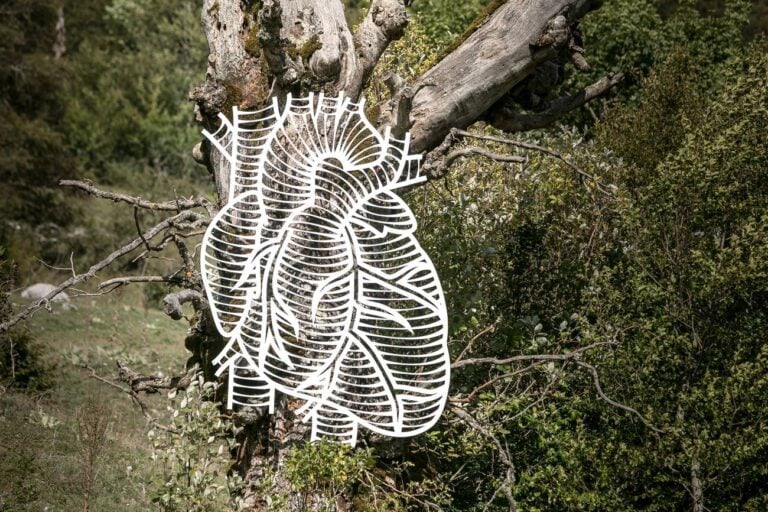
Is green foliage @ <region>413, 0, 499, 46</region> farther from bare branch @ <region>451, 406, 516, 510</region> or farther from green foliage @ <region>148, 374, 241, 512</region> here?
green foliage @ <region>148, 374, 241, 512</region>

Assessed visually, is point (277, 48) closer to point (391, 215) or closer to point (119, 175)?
point (391, 215)

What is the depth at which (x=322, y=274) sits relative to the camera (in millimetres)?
6895

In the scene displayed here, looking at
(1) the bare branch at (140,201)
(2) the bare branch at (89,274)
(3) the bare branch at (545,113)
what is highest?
(3) the bare branch at (545,113)

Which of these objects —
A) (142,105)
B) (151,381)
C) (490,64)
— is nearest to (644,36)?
(490,64)

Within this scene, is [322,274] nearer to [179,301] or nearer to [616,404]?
[179,301]

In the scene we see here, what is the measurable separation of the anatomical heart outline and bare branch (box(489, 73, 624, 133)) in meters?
1.30

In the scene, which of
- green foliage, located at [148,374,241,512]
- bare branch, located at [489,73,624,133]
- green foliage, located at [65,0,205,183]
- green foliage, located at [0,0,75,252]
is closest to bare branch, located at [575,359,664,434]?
bare branch, located at [489,73,624,133]

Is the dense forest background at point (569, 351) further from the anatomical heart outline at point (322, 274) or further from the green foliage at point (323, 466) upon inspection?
the anatomical heart outline at point (322, 274)

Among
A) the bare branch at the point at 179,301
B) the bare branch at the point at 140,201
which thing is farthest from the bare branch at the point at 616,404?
the bare branch at the point at 140,201

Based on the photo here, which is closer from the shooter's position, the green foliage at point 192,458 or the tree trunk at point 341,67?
the green foliage at point 192,458

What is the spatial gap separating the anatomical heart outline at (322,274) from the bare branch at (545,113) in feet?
4.25

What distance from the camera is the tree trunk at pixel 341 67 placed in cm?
713

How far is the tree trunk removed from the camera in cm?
713

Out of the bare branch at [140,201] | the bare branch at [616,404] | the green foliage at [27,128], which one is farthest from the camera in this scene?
the green foliage at [27,128]
